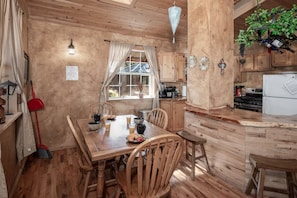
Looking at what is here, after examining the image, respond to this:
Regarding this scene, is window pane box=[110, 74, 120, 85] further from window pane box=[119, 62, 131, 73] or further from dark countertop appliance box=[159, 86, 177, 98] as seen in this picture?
dark countertop appliance box=[159, 86, 177, 98]

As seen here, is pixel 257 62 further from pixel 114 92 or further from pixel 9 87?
pixel 9 87

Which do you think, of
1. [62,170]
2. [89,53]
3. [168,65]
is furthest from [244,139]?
[89,53]

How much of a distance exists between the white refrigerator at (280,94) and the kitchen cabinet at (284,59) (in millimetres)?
429

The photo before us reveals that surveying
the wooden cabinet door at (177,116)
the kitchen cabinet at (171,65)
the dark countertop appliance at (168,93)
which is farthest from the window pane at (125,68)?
the wooden cabinet door at (177,116)

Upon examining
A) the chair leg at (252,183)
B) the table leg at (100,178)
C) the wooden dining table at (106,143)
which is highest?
the wooden dining table at (106,143)

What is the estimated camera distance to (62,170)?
2.58 m

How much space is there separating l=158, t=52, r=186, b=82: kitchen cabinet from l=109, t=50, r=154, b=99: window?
0.38m

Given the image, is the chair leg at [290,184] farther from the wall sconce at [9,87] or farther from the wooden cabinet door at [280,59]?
the wall sconce at [9,87]

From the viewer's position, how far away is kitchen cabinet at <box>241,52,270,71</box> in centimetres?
414

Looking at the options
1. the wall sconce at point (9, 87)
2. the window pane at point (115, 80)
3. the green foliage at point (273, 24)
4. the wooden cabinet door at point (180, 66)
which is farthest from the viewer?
the wooden cabinet door at point (180, 66)

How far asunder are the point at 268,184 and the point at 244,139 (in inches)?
22.9

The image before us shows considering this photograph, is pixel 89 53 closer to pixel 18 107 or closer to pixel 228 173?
pixel 18 107

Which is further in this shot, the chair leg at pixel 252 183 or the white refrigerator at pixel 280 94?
the white refrigerator at pixel 280 94

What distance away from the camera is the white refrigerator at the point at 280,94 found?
3346 mm
